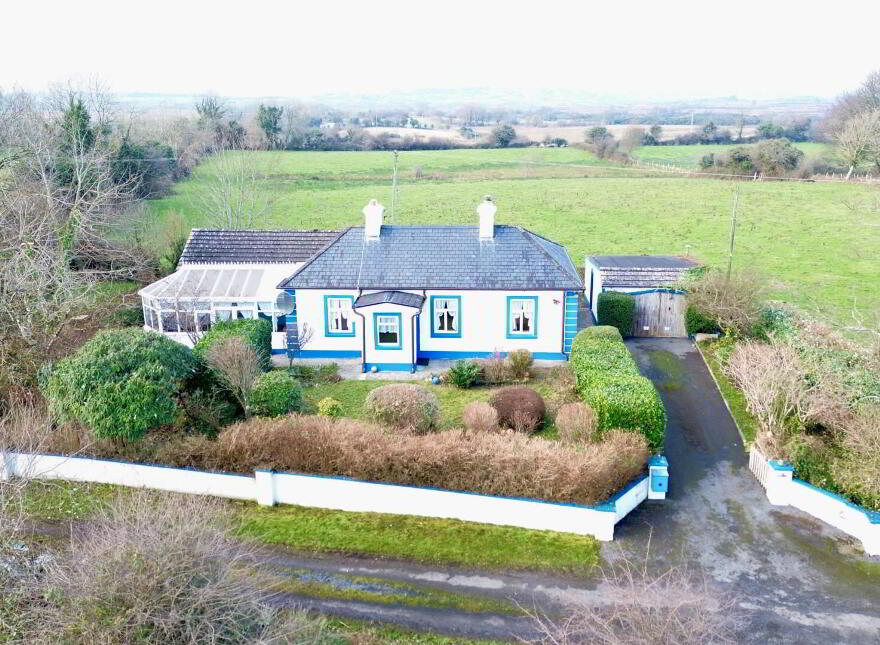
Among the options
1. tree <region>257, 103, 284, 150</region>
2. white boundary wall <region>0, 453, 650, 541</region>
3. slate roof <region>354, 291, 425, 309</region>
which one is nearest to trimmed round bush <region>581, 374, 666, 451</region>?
white boundary wall <region>0, 453, 650, 541</region>

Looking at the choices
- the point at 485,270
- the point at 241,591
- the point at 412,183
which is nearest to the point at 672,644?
the point at 241,591

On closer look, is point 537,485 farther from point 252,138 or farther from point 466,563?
point 252,138

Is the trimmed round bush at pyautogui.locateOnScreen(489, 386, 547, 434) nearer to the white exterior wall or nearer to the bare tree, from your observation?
the white exterior wall

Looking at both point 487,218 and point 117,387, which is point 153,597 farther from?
point 487,218

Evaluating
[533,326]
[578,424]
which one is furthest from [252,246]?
[578,424]

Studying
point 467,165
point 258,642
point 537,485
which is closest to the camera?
point 258,642

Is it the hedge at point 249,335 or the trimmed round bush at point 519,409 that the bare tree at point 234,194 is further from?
the trimmed round bush at point 519,409
